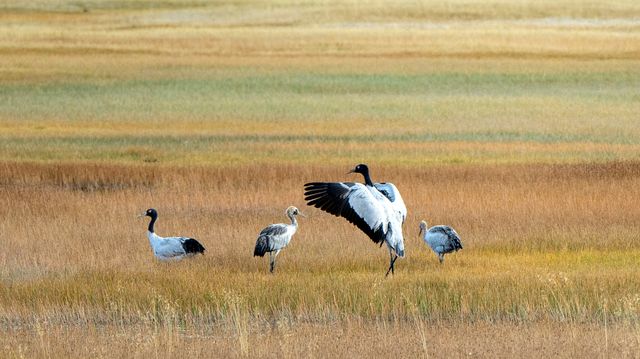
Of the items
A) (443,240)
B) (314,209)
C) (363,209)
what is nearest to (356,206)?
(363,209)

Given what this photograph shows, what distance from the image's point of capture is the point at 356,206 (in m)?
13.2

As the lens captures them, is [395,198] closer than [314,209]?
Yes

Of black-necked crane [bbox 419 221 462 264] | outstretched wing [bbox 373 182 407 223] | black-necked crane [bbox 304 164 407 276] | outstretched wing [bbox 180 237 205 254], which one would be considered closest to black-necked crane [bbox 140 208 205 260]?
outstretched wing [bbox 180 237 205 254]

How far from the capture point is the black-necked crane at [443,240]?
14000 mm

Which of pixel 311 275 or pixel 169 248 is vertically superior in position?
pixel 169 248

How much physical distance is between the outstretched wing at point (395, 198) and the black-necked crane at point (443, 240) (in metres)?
0.36

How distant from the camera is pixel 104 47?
210ft

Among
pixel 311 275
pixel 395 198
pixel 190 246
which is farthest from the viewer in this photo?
pixel 395 198

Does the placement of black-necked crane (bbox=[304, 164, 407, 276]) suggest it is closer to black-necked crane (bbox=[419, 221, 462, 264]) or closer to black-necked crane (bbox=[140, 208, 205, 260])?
black-necked crane (bbox=[419, 221, 462, 264])

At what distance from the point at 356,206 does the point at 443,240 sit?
1286mm

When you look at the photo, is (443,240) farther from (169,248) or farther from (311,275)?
(169,248)

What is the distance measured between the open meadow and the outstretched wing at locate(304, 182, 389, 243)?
546 mm

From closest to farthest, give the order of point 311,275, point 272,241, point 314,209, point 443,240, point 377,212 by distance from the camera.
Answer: point 377,212, point 311,275, point 272,241, point 443,240, point 314,209

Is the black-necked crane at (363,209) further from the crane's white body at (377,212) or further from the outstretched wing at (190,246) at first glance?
the outstretched wing at (190,246)
